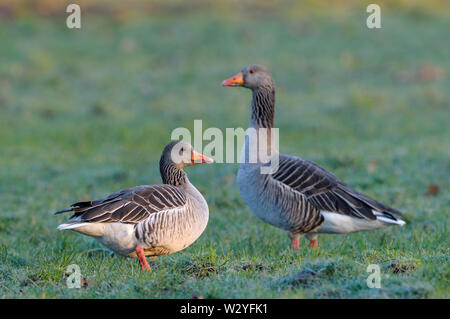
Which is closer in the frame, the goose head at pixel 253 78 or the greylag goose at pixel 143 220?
the greylag goose at pixel 143 220

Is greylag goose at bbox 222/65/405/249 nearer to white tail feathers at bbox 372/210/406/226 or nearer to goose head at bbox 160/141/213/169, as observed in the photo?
white tail feathers at bbox 372/210/406/226

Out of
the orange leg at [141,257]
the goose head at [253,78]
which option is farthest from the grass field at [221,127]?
the goose head at [253,78]

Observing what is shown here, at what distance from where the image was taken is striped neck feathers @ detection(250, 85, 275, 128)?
26.0ft

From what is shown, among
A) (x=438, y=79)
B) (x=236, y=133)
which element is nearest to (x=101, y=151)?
(x=236, y=133)

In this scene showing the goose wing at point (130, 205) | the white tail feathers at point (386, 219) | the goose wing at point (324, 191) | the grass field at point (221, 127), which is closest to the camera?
the grass field at point (221, 127)

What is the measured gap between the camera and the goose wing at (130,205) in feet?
19.8

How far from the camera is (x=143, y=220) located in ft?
20.3

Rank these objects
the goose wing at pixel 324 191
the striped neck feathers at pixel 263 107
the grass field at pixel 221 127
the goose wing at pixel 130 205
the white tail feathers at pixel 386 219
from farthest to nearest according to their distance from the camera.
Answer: the striped neck feathers at pixel 263 107, the goose wing at pixel 324 191, the white tail feathers at pixel 386 219, the goose wing at pixel 130 205, the grass field at pixel 221 127

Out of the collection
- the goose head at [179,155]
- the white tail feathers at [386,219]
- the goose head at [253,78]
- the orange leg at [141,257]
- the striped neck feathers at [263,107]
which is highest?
the goose head at [253,78]

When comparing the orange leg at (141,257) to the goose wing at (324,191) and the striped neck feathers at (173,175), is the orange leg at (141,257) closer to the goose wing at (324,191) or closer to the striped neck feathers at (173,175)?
the striped neck feathers at (173,175)

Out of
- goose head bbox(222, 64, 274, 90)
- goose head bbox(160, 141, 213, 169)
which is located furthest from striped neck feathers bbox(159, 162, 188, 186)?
goose head bbox(222, 64, 274, 90)

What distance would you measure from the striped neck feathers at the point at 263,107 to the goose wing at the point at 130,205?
180cm

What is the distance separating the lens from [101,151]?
13.7 metres

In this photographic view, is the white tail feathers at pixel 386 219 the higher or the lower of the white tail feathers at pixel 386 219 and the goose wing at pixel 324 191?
the lower
